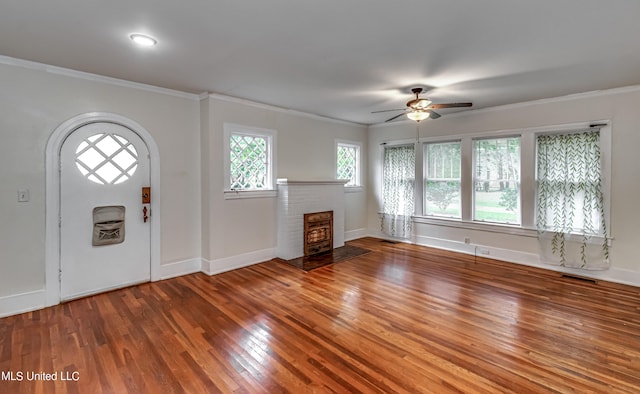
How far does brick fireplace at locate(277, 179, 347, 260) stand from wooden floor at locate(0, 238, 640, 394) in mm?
1100

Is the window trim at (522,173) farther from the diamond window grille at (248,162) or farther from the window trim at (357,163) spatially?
the diamond window grille at (248,162)

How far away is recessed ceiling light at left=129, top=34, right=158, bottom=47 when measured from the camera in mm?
2479

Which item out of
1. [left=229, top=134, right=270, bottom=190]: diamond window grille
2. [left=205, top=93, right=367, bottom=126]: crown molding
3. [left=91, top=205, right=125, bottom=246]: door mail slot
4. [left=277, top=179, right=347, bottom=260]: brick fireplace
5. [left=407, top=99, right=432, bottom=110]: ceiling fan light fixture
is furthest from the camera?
[left=277, top=179, right=347, bottom=260]: brick fireplace

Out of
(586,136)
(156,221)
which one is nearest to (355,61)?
(156,221)

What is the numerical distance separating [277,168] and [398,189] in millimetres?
2654

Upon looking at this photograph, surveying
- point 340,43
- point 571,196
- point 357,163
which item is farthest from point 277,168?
point 571,196

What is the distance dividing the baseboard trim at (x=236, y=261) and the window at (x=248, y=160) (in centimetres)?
95

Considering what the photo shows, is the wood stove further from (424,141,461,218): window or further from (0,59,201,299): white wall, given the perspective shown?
(0,59,201,299): white wall

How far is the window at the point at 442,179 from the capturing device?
5492 mm

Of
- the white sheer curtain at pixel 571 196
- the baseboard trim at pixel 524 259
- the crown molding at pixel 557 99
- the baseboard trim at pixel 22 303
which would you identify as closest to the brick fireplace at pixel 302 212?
the baseboard trim at pixel 524 259

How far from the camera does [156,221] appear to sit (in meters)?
3.96

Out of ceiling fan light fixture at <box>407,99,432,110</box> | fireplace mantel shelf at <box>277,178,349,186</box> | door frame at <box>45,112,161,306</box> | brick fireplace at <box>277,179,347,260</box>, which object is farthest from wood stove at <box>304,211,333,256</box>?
door frame at <box>45,112,161,306</box>

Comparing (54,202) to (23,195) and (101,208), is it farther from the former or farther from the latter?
(101,208)

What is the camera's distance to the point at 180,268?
Answer: 13.9 ft
